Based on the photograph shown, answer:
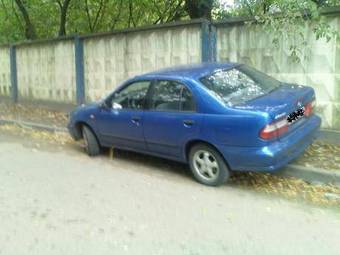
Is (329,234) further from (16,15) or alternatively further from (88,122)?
(16,15)

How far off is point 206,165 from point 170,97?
111cm

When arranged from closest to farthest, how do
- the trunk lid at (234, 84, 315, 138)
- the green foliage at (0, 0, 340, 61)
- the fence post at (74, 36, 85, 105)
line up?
the trunk lid at (234, 84, 315, 138), the fence post at (74, 36, 85, 105), the green foliage at (0, 0, 340, 61)

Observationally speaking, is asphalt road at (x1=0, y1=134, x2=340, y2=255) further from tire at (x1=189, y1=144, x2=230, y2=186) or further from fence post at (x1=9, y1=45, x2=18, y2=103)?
fence post at (x1=9, y1=45, x2=18, y2=103)

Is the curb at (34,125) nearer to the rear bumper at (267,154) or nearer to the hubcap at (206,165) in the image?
the hubcap at (206,165)

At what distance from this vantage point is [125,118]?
23.9 ft

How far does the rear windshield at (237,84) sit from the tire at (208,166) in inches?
28.0

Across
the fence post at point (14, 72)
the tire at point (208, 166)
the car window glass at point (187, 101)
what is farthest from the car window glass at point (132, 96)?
the fence post at point (14, 72)

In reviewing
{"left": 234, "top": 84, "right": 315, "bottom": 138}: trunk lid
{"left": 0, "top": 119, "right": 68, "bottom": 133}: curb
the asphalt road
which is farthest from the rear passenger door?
{"left": 0, "top": 119, "right": 68, "bottom": 133}: curb

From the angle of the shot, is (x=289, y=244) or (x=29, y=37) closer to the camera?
(x=289, y=244)

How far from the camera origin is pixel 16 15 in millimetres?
18469

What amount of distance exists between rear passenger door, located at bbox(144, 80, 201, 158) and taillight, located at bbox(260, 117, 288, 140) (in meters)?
0.95

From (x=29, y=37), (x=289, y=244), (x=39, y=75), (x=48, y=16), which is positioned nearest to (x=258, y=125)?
(x=289, y=244)

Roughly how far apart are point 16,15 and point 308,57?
45.6ft

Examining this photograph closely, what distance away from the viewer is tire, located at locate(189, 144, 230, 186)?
6.16 metres
